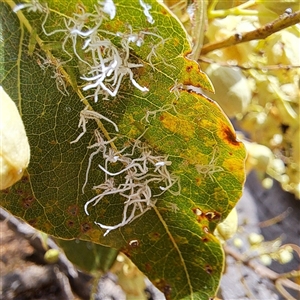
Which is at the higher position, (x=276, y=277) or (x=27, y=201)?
(x=27, y=201)

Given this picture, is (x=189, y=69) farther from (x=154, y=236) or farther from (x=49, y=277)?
(x=49, y=277)

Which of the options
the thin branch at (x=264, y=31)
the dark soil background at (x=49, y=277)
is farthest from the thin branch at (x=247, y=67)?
the dark soil background at (x=49, y=277)

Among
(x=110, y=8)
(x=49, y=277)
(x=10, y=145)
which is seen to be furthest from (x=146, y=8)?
(x=49, y=277)

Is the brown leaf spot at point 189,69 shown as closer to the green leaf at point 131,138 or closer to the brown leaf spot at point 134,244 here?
the green leaf at point 131,138

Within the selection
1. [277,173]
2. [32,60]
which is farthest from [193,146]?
[277,173]

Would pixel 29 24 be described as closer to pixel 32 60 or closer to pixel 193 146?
pixel 32 60

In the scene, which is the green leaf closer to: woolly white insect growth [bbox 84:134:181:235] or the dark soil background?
woolly white insect growth [bbox 84:134:181:235]
